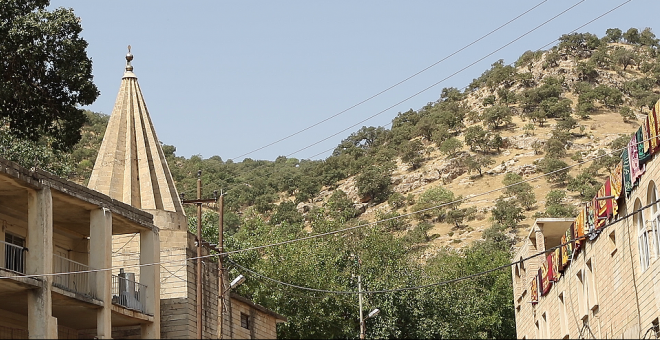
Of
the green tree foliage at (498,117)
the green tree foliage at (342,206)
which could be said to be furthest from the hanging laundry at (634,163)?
the green tree foliage at (498,117)

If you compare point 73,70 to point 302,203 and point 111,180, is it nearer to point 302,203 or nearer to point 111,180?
point 111,180

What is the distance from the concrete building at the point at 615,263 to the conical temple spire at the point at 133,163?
1395 centimetres

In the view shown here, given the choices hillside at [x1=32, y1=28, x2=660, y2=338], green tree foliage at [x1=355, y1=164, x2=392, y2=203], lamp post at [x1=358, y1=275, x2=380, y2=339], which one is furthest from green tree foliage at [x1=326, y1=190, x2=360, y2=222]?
lamp post at [x1=358, y1=275, x2=380, y2=339]

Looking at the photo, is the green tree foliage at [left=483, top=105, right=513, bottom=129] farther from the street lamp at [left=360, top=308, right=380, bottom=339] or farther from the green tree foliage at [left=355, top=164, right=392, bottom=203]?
the street lamp at [left=360, top=308, right=380, bottom=339]

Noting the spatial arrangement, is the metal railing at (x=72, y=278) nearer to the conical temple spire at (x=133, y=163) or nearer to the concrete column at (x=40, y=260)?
the concrete column at (x=40, y=260)

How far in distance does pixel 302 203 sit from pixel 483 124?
24582 millimetres

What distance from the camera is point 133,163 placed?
121 feet

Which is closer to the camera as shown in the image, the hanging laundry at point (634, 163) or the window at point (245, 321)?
the hanging laundry at point (634, 163)

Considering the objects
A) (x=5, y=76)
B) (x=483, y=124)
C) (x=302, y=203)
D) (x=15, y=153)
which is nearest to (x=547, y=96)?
(x=483, y=124)

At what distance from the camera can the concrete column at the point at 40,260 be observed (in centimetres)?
2588

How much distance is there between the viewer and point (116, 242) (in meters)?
34.6

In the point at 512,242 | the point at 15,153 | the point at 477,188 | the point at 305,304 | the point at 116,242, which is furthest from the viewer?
the point at 477,188

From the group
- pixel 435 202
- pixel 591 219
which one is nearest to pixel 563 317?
pixel 591 219

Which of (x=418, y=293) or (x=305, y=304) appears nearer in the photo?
(x=305, y=304)
